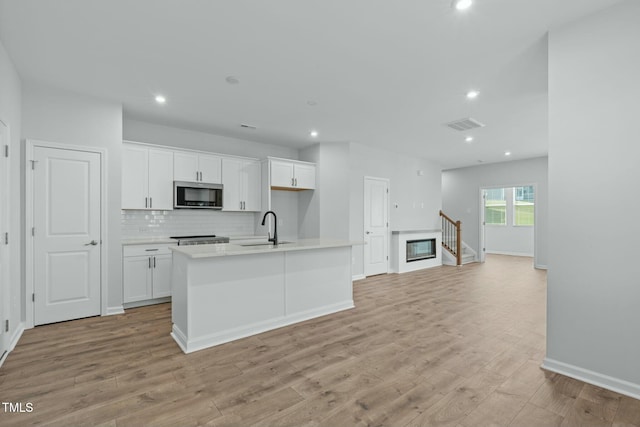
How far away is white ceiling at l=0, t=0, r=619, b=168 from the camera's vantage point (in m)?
2.26

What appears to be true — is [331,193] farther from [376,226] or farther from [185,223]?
[185,223]

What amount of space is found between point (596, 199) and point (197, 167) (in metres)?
4.99

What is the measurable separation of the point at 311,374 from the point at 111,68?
3558mm

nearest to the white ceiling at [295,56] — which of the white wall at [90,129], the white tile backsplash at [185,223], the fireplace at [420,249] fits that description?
the white wall at [90,129]

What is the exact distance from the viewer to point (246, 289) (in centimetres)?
317

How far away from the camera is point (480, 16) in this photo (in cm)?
230

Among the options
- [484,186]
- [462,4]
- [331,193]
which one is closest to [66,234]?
[331,193]

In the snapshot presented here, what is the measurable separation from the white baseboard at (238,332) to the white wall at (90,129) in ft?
4.86

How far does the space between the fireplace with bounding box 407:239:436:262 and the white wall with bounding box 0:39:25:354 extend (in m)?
6.57

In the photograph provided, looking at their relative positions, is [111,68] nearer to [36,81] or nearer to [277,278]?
[36,81]

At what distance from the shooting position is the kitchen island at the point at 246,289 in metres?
2.86

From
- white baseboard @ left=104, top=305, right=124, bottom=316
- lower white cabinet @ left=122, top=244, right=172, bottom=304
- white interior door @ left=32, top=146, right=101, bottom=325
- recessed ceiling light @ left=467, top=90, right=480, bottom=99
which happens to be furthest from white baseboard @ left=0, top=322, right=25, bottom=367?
recessed ceiling light @ left=467, top=90, right=480, bottom=99

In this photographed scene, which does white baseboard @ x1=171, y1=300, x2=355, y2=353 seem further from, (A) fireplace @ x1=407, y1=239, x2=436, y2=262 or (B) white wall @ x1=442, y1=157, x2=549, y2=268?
(B) white wall @ x1=442, y1=157, x2=549, y2=268

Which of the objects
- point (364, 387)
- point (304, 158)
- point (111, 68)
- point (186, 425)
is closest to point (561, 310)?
point (364, 387)
